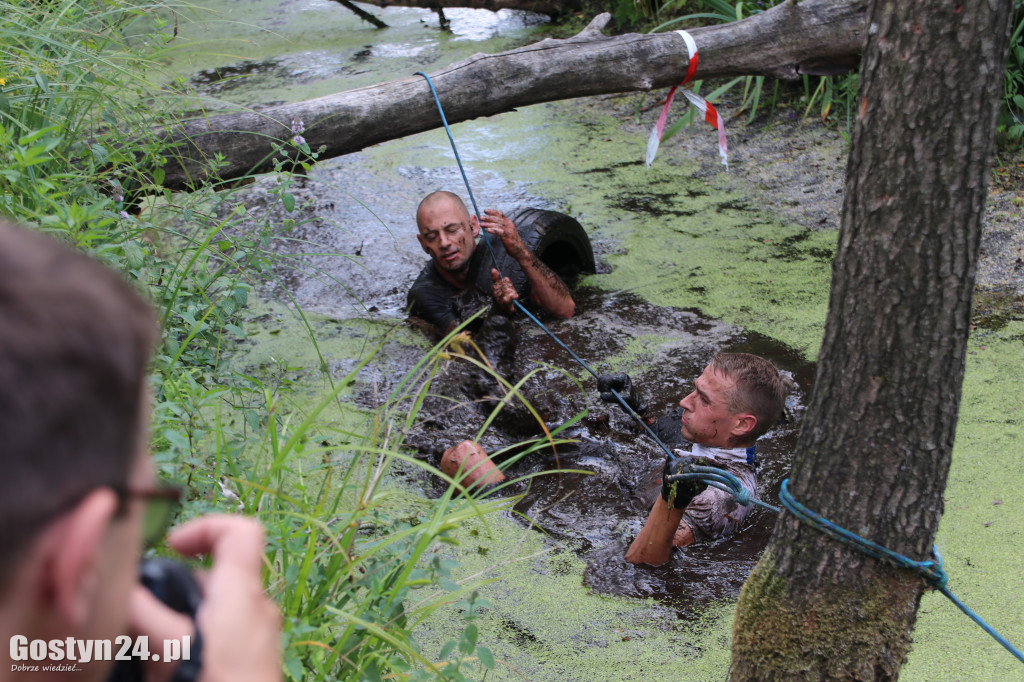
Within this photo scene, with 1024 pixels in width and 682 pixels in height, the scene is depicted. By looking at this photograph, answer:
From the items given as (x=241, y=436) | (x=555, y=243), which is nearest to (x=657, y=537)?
(x=241, y=436)

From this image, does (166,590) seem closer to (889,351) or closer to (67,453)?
(67,453)

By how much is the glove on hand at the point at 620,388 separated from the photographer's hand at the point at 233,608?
2185mm

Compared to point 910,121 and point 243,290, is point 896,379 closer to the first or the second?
point 910,121

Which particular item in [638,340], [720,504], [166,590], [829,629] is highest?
[166,590]

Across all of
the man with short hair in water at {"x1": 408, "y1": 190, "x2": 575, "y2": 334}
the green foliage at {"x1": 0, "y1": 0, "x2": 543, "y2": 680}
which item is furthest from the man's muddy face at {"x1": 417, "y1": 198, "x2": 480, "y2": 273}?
the green foliage at {"x1": 0, "y1": 0, "x2": 543, "y2": 680}

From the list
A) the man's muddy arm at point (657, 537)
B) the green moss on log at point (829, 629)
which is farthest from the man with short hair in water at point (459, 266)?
the green moss on log at point (829, 629)

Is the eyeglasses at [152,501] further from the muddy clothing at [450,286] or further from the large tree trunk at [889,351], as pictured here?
the muddy clothing at [450,286]

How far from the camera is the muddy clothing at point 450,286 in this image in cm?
399

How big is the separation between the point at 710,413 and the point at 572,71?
7.18 ft

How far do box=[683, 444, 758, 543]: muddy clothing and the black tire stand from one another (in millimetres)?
1631

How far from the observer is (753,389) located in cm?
257

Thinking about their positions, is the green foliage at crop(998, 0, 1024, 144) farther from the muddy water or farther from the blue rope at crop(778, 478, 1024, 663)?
the blue rope at crop(778, 478, 1024, 663)

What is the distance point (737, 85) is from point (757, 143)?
0.79 m

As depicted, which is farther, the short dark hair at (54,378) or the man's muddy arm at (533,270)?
the man's muddy arm at (533,270)
